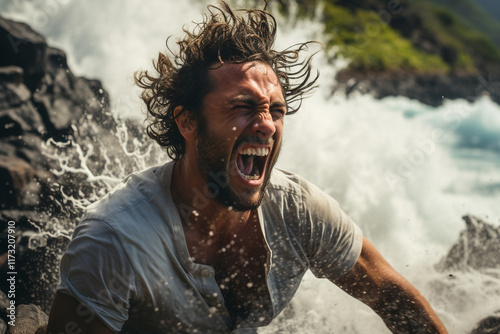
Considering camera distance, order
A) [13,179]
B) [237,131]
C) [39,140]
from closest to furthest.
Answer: [237,131] < [13,179] < [39,140]

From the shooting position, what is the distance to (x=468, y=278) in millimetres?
4242

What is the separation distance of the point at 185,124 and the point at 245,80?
409 millimetres

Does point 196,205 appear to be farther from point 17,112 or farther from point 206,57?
point 17,112

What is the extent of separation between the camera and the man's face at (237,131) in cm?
229

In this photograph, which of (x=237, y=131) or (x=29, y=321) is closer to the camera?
(x=237, y=131)


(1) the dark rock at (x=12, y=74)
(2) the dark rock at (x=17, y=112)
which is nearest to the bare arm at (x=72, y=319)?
(2) the dark rock at (x=17, y=112)

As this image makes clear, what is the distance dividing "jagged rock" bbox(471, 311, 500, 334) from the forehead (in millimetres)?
2206

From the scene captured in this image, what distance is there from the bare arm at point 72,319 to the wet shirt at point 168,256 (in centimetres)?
3

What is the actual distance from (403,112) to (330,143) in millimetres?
4728

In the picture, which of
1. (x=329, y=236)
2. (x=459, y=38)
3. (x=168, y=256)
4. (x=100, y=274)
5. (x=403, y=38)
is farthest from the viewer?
(x=459, y=38)

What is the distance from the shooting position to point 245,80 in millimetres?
2340

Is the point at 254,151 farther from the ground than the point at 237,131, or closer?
closer

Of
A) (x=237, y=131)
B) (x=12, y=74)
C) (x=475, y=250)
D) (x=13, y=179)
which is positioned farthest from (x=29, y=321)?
(x=475, y=250)

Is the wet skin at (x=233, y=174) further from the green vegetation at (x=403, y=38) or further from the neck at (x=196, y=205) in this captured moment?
the green vegetation at (x=403, y=38)
